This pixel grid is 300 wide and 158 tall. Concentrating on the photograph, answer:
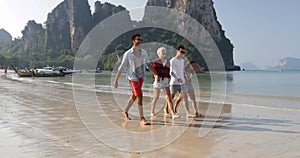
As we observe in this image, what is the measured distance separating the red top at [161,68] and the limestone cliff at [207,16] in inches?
5473

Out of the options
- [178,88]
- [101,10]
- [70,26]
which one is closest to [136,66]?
[178,88]

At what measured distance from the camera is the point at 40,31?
559 feet

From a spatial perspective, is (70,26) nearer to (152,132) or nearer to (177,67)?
(177,67)

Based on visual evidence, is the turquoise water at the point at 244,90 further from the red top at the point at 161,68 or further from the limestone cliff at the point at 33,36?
the limestone cliff at the point at 33,36

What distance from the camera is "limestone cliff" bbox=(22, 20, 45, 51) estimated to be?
16512cm

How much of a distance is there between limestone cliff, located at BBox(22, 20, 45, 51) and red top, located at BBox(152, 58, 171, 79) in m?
167

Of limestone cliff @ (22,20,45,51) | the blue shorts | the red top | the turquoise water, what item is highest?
limestone cliff @ (22,20,45,51)

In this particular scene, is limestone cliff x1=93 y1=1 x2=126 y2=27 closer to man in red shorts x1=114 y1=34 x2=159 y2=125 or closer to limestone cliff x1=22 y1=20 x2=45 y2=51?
limestone cliff x1=22 y1=20 x2=45 y2=51

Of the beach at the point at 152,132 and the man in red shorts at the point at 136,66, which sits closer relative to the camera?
the beach at the point at 152,132

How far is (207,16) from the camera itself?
151500 millimetres

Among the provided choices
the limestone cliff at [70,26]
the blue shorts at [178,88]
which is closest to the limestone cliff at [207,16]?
the limestone cliff at [70,26]

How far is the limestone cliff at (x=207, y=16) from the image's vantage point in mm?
148625

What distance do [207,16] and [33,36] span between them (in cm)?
10612

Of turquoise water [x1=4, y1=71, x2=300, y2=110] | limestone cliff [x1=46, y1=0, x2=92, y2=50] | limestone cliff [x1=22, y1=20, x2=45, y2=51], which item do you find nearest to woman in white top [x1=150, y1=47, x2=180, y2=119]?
turquoise water [x1=4, y1=71, x2=300, y2=110]
